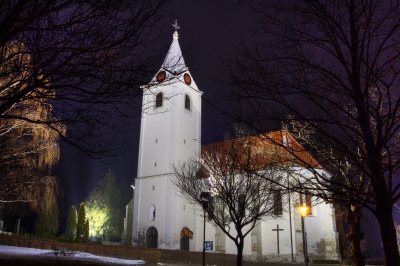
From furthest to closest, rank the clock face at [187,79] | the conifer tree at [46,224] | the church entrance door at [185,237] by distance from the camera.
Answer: the conifer tree at [46,224]
the clock face at [187,79]
the church entrance door at [185,237]

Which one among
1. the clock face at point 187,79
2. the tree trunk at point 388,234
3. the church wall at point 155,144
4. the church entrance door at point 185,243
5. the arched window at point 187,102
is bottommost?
the church entrance door at point 185,243

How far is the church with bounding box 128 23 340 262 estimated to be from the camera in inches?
1202

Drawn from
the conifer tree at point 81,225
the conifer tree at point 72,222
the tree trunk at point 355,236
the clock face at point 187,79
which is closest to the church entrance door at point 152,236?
the conifer tree at point 81,225

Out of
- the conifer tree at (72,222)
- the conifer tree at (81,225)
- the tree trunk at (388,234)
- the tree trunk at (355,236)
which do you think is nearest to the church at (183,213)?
the conifer tree at (81,225)

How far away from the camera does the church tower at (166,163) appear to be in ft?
116

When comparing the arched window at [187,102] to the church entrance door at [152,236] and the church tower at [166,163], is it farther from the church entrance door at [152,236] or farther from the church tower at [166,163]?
→ the church entrance door at [152,236]

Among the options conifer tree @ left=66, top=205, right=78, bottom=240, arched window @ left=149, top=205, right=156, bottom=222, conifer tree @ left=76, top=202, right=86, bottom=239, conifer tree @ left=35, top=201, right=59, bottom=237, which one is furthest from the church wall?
conifer tree @ left=66, top=205, right=78, bottom=240

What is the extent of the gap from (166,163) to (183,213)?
5.38 metres

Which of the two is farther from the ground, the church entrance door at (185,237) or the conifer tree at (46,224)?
the conifer tree at (46,224)

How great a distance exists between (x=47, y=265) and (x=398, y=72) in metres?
11.8

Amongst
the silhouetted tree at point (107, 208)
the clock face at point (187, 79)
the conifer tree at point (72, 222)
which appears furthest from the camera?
the silhouetted tree at point (107, 208)

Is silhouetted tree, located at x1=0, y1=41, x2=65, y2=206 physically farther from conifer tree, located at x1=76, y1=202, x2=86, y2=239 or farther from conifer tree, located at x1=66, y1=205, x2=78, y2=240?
conifer tree, located at x1=66, y1=205, x2=78, y2=240

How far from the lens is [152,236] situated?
3600cm

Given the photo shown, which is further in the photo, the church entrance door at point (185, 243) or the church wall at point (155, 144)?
the church wall at point (155, 144)
